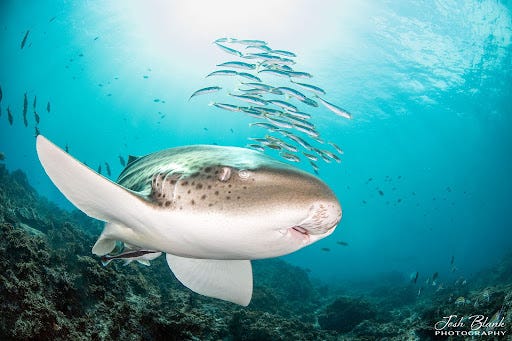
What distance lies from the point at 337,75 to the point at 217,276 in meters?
34.9

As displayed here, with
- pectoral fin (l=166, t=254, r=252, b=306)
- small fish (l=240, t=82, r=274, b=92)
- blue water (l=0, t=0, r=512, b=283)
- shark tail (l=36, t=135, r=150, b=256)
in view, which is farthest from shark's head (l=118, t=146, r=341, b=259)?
blue water (l=0, t=0, r=512, b=283)

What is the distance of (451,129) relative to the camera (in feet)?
157

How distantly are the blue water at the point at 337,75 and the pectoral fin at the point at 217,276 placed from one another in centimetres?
2411

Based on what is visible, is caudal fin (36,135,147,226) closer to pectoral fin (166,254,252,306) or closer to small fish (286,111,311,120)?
pectoral fin (166,254,252,306)

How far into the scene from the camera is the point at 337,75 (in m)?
34.7

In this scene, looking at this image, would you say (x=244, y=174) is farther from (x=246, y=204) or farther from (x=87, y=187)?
(x=87, y=187)

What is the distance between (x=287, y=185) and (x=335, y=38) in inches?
1257

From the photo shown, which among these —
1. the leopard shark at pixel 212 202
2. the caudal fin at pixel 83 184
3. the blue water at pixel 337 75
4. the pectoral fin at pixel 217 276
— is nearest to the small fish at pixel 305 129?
the pectoral fin at pixel 217 276

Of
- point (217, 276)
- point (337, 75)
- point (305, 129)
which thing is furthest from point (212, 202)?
point (337, 75)

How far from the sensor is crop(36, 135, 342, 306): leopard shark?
1748 millimetres

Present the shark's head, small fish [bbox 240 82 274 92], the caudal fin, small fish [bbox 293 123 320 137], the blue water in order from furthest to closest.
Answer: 1. the blue water
2. small fish [bbox 293 123 320 137]
3. small fish [bbox 240 82 274 92]
4. the caudal fin
5. the shark's head

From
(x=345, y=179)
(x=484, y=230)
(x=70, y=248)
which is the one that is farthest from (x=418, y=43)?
(x=484, y=230)

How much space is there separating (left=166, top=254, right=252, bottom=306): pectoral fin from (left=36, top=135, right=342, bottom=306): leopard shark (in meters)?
0.80

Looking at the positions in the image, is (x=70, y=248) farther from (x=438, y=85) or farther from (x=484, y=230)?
(x=484, y=230)
